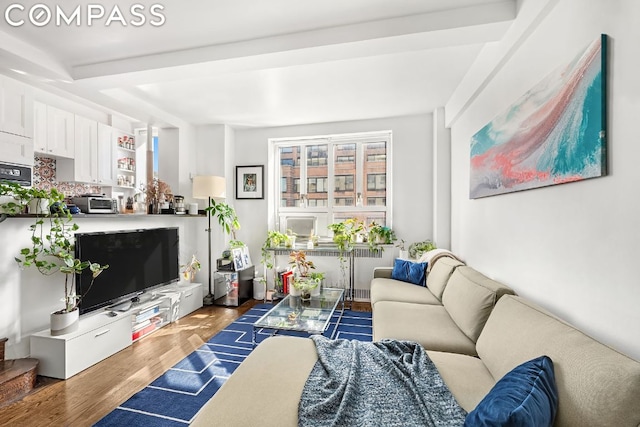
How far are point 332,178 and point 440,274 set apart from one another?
2244mm

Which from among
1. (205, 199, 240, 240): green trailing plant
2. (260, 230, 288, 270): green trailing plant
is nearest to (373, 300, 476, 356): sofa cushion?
(260, 230, 288, 270): green trailing plant

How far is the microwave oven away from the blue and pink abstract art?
11.3 ft

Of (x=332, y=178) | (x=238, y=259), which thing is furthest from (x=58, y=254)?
(x=332, y=178)

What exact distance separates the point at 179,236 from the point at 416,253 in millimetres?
3132

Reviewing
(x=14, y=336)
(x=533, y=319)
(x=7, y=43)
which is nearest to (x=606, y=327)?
(x=533, y=319)

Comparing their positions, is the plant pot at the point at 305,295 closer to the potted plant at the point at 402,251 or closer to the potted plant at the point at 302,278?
the potted plant at the point at 302,278

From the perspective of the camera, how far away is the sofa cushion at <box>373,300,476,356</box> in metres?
1.86

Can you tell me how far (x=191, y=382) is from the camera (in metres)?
2.15

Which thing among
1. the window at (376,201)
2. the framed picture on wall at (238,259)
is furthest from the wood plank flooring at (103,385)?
the window at (376,201)

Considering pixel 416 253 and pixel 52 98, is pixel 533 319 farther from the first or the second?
pixel 52 98

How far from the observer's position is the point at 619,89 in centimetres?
116

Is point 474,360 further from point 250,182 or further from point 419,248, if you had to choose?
point 250,182

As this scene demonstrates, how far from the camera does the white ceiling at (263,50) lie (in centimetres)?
191

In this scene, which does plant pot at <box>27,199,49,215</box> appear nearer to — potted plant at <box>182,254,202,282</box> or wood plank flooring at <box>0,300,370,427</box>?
wood plank flooring at <box>0,300,370,427</box>
